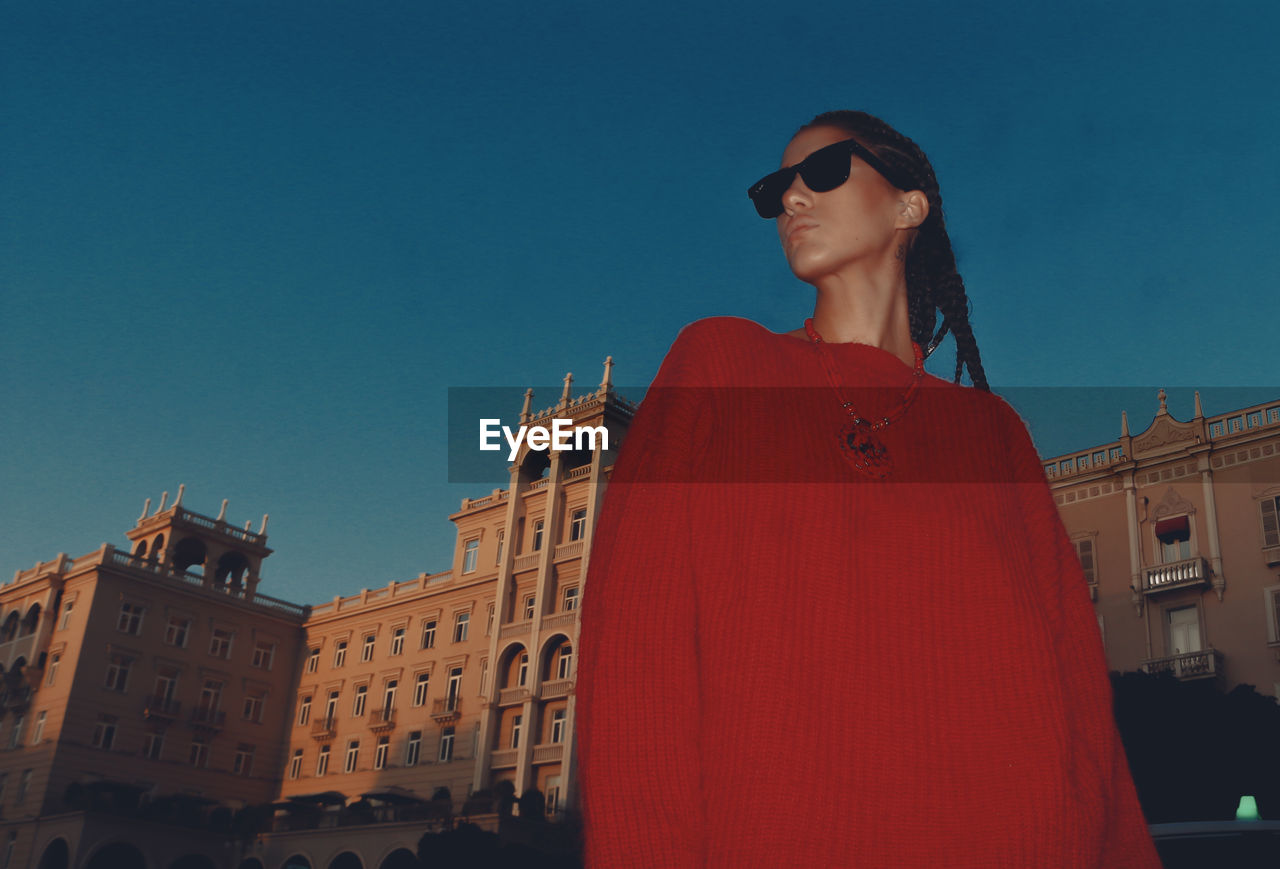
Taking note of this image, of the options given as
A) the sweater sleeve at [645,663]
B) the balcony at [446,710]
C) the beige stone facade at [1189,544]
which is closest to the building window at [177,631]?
the balcony at [446,710]

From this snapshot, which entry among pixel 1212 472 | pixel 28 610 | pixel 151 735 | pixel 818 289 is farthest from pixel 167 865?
pixel 818 289

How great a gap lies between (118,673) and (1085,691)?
1758 inches

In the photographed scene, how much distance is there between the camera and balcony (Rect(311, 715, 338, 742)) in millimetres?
42312

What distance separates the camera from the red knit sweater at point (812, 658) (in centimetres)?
154

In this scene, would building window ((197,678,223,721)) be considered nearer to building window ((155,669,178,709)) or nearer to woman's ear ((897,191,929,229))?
building window ((155,669,178,709))

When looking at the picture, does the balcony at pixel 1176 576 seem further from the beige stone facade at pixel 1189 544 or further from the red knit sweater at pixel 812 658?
the red knit sweater at pixel 812 658

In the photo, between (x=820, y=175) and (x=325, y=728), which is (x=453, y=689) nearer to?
(x=325, y=728)

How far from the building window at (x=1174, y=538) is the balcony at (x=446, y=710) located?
22.7m

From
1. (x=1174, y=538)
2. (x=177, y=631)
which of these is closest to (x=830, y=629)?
(x=1174, y=538)

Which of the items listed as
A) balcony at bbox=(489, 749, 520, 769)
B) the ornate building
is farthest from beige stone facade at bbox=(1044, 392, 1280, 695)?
balcony at bbox=(489, 749, 520, 769)

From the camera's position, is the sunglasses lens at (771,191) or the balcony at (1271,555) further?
the balcony at (1271,555)

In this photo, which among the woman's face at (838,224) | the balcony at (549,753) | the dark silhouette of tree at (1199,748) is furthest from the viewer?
the balcony at (549,753)

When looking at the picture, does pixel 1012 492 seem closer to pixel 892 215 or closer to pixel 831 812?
pixel 892 215

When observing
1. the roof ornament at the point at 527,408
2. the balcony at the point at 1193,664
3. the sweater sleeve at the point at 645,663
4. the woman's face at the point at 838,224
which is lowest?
the sweater sleeve at the point at 645,663
